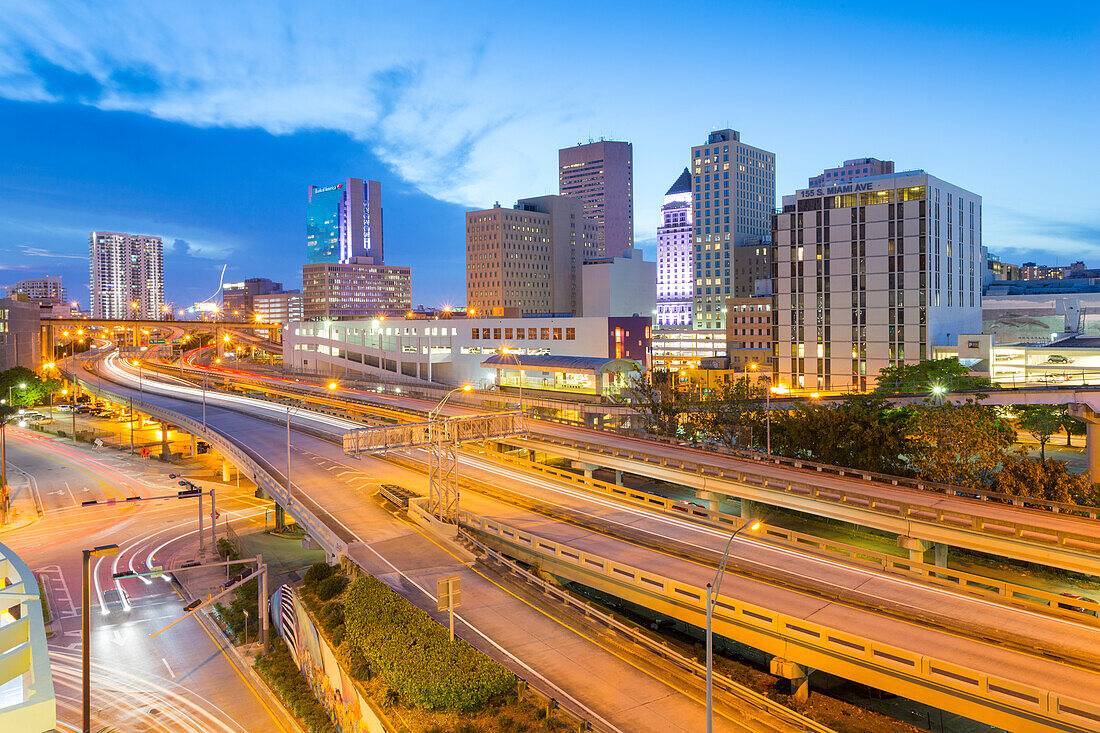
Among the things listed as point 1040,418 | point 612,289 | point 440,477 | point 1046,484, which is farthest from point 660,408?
point 612,289

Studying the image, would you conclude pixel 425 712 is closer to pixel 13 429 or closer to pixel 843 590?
pixel 843 590

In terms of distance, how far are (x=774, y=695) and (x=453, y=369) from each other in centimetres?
9133

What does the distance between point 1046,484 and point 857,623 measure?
2459cm

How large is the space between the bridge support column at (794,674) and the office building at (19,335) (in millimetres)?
132880

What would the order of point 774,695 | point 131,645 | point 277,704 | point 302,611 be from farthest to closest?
point 131,645 → point 302,611 → point 277,704 → point 774,695

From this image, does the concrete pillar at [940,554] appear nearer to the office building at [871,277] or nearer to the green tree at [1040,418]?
the green tree at [1040,418]

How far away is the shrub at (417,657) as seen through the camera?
21.1 meters

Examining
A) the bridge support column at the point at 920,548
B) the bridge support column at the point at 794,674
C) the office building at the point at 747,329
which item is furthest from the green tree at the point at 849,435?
the office building at the point at 747,329

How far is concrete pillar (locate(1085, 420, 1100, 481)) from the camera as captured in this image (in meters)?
46.2

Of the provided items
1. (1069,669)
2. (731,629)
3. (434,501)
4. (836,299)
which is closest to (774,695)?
(731,629)

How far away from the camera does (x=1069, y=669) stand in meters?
20.6

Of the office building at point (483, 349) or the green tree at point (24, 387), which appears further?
the green tree at point (24, 387)

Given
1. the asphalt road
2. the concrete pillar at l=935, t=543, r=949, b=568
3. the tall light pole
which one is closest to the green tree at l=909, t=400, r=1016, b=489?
the concrete pillar at l=935, t=543, r=949, b=568

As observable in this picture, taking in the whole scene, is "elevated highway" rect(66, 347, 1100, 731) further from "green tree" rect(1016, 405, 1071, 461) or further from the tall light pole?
"green tree" rect(1016, 405, 1071, 461)
